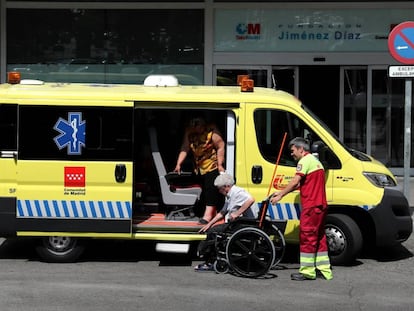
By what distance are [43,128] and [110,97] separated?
81 centimetres

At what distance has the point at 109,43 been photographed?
15.4 m

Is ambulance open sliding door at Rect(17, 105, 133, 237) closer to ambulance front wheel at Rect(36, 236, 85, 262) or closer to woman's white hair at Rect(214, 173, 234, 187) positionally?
ambulance front wheel at Rect(36, 236, 85, 262)

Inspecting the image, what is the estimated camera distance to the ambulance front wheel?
7984 mm

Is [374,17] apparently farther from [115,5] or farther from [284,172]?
[284,172]

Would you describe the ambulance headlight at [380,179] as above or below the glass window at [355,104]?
below

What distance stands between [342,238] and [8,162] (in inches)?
149

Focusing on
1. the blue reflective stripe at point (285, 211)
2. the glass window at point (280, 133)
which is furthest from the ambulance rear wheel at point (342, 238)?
the glass window at point (280, 133)

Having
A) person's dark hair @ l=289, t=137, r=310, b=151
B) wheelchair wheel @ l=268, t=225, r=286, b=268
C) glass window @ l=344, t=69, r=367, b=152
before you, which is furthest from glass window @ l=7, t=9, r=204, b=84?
wheelchair wheel @ l=268, t=225, r=286, b=268

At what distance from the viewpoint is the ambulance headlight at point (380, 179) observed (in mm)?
7938

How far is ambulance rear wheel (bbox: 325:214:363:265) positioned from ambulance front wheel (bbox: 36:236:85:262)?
2.79 m

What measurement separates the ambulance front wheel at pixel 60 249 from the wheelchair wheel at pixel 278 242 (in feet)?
7.09

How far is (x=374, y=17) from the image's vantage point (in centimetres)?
1520

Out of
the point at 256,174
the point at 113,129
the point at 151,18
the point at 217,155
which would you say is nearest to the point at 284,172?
the point at 256,174

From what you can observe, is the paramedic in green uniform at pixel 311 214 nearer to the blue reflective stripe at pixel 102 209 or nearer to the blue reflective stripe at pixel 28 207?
the blue reflective stripe at pixel 102 209
